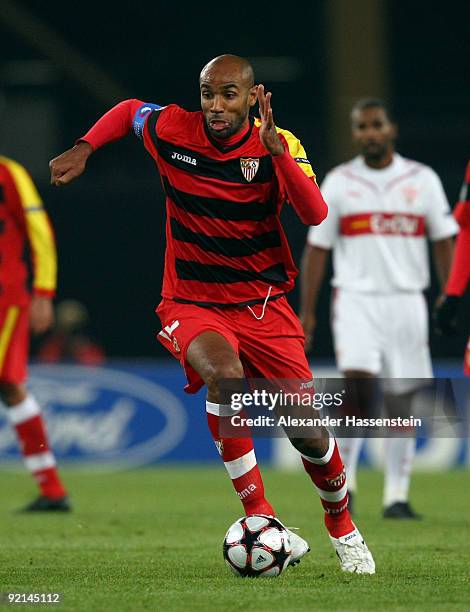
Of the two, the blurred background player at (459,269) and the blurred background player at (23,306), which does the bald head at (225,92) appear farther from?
the blurred background player at (23,306)

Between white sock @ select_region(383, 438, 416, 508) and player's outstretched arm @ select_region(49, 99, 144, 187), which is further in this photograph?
white sock @ select_region(383, 438, 416, 508)

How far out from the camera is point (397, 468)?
8648 mm

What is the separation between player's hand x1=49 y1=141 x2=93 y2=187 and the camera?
5539 mm

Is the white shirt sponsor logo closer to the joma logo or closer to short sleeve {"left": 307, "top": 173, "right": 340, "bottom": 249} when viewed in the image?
short sleeve {"left": 307, "top": 173, "right": 340, "bottom": 249}

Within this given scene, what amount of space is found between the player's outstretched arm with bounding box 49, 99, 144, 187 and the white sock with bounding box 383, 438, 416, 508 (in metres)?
3.35

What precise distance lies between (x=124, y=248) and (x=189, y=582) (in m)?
9.86

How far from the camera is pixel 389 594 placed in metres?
5.08

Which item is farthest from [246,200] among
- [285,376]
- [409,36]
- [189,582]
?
[409,36]

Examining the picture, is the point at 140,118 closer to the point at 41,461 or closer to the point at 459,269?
the point at 459,269

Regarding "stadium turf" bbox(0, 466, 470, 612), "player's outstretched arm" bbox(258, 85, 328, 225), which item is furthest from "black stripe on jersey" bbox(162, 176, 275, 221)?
Answer: "stadium turf" bbox(0, 466, 470, 612)

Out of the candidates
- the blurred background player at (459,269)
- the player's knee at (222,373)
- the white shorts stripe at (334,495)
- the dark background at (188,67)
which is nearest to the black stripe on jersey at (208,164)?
the player's knee at (222,373)

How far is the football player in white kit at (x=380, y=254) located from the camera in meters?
8.76

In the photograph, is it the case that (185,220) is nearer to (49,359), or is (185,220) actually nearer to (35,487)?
(35,487)

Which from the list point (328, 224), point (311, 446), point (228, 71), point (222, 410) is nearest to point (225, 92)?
point (228, 71)
